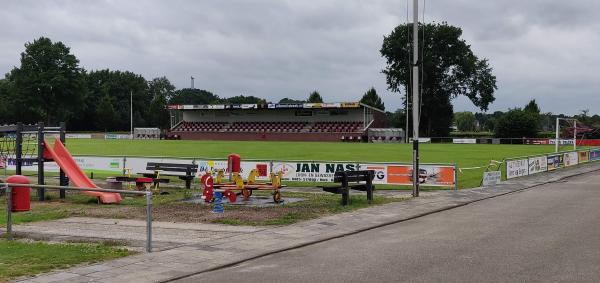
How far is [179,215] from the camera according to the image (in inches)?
555

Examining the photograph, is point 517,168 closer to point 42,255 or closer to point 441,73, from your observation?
point 42,255

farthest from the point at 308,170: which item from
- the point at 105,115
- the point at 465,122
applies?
the point at 465,122

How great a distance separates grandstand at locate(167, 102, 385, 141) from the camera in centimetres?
9288

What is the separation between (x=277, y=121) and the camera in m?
100

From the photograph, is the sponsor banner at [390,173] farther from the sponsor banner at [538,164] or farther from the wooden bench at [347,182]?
the sponsor banner at [538,164]

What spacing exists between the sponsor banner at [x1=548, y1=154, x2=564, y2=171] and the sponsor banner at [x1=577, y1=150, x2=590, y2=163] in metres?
5.74

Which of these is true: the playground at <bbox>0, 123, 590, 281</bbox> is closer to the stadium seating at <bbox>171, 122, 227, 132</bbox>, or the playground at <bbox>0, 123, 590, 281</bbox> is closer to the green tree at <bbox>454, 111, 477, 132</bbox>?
the stadium seating at <bbox>171, 122, 227, 132</bbox>

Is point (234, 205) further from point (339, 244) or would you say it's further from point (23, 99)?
point (23, 99)

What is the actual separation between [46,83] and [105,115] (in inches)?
798

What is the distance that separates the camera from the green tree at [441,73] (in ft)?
309

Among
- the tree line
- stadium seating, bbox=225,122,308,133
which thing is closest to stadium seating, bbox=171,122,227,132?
stadium seating, bbox=225,122,308,133

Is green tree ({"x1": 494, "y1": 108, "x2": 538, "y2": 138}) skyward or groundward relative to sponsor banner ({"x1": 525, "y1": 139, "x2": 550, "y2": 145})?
skyward

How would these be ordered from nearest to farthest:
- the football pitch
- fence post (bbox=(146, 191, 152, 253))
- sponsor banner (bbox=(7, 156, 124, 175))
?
fence post (bbox=(146, 191, 152, 253))
sponsor banner (bbox=(7, 156, 124, 175))
the football pitch

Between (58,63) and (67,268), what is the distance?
355 feet
